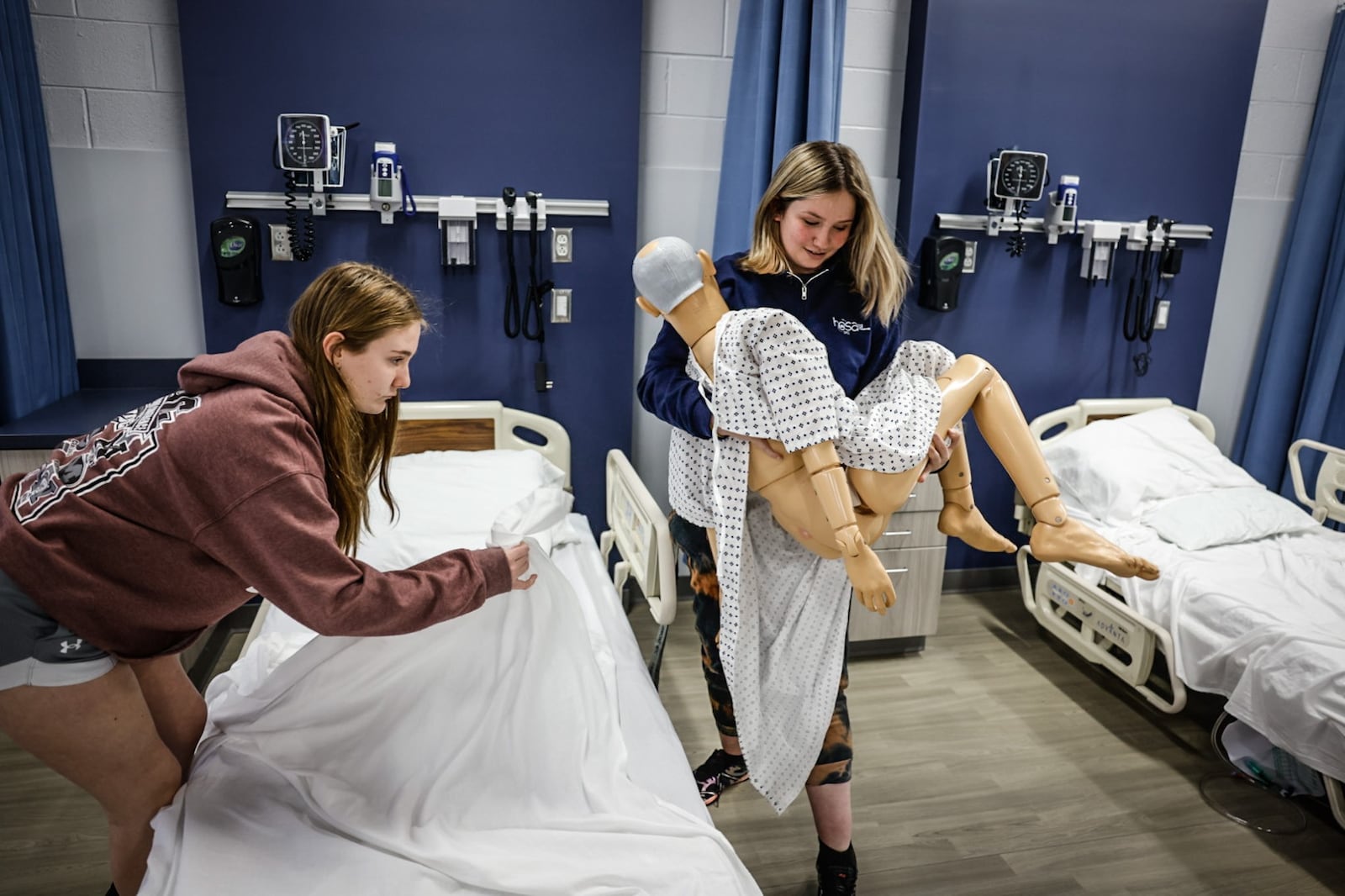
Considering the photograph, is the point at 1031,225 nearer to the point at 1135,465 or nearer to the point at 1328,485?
the point at 1135,465

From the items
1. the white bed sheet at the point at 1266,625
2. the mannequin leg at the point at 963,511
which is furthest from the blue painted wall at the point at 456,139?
the white bed sheet at the point at 1266,625

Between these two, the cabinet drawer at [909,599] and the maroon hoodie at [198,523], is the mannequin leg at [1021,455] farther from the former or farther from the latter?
the cabinet drawer at [909,599]

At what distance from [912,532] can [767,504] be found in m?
1.44

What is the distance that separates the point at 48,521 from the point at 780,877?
1.68 m

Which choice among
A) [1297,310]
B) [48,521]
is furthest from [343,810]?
[1297,310]

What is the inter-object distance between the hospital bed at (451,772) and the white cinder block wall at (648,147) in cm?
151

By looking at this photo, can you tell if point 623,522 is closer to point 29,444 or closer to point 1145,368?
point 29,444

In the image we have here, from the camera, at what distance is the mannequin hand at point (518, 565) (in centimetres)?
151

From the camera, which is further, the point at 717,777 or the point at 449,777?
the point at 717,777

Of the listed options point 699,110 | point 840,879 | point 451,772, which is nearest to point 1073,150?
point 699,110

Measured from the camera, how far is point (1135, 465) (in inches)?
129

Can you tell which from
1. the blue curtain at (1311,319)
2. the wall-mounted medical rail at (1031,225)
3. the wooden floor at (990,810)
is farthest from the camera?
the blue curtain at (1311,319)

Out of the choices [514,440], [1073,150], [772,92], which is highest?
[772,92]

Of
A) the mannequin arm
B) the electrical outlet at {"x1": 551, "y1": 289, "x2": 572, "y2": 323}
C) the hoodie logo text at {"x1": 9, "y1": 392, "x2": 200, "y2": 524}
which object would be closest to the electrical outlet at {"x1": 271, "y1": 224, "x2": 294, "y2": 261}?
the electrical outlet at {"x1": 551, "y1": 289, "x2": 572, "y2": 323}
